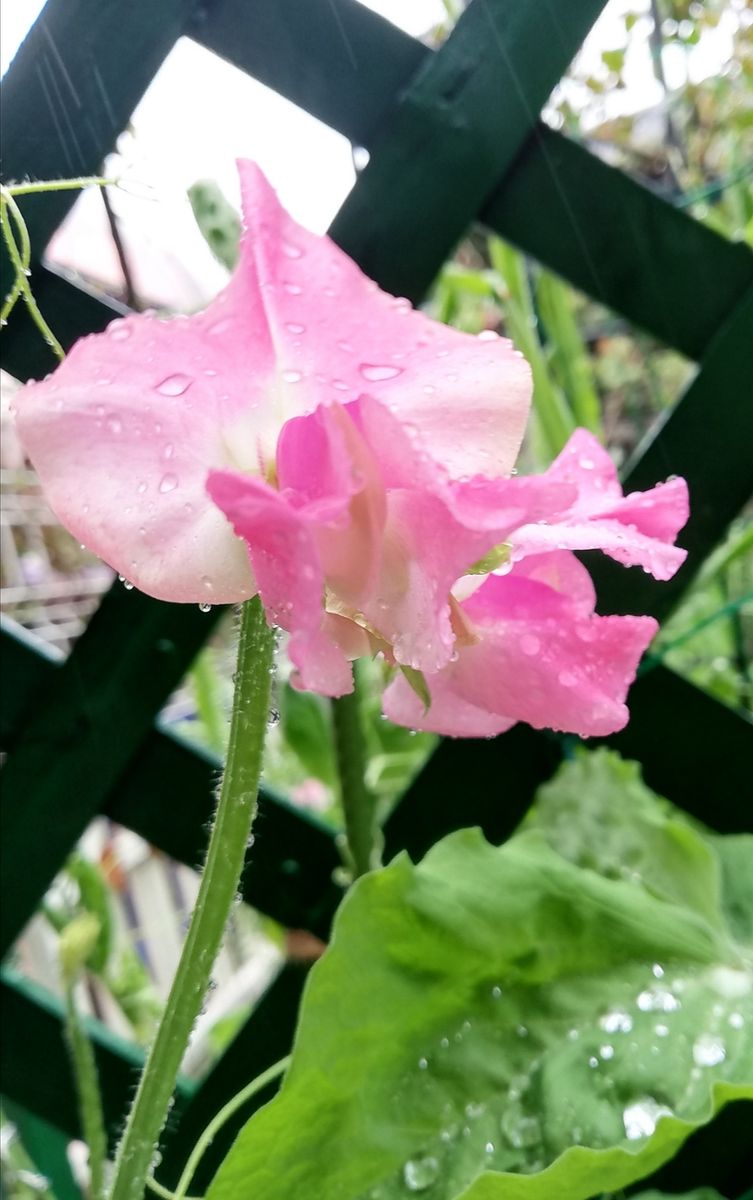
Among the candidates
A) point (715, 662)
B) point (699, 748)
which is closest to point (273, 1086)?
point (699, 748)

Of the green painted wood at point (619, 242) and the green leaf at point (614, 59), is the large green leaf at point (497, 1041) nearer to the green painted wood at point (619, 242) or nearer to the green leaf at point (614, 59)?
the green painted wood at point (619, 242)

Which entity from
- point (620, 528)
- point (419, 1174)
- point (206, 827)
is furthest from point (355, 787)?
point (620, 528)

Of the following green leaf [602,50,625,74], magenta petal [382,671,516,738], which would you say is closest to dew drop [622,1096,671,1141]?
magenta petal [382,671,516,738]

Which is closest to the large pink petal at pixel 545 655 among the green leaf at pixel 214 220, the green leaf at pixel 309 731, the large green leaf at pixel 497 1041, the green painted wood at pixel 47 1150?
the large green leaf at pixel 497 1041

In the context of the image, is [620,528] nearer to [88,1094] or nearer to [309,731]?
[88,1094]

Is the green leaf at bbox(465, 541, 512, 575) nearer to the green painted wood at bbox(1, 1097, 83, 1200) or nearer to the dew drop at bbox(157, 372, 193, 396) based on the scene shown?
the dew drop at bbox(157, 372, 193, 396)

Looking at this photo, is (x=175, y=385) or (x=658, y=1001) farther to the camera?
(x=658, y=1001)
